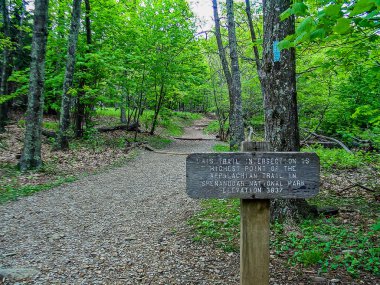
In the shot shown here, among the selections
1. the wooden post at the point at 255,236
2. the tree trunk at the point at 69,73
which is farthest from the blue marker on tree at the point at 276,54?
the tree trunk at the point at 69,73

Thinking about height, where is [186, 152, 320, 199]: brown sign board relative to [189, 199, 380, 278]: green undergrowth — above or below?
above

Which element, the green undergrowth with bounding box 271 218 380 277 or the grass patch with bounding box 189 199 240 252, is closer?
the green undergrowth with bounding box 271 218 380 277

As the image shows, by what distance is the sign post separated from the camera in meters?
A: 2.55

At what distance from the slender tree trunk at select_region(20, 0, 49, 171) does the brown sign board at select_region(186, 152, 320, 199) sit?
27.7ft

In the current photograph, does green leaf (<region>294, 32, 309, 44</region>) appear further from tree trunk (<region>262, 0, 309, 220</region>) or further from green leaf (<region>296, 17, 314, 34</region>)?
tree trunk (<region>262, 0, 309, 220</region>)

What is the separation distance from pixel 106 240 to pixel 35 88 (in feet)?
21.1

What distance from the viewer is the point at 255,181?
2.56 metres

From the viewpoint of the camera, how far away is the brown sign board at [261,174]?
2.55 metres

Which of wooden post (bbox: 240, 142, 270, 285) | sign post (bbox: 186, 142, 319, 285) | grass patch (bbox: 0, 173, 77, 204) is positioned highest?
sign post (bbox: 186, 142, 319, 285)

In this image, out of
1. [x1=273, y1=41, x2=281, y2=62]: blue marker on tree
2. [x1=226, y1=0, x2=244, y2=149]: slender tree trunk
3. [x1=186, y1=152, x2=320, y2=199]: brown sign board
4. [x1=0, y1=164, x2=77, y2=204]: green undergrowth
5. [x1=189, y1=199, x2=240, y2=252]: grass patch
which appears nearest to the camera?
[x1=186, y1=152, x2=320, y2=199]: brown sign board

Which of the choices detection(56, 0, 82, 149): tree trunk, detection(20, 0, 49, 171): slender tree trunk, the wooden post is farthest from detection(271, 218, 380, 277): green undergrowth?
detection(56, 0, 82, 149): tree trunk

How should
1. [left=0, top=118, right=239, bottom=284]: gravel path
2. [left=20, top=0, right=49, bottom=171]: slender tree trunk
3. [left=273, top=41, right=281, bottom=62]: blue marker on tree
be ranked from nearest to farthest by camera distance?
[left=0, top=118, right=239, bottom=284]: gravel path → [left=273, top=41, right=281, bottom=62]: blue marker on tree → [left=20, top=0, right=49, bottom=171]: slender tree trunk

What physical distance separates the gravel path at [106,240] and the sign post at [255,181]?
131 centimetres

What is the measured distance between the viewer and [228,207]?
20.8ft
